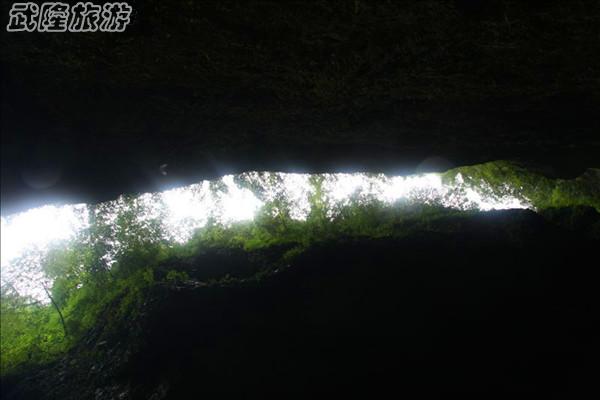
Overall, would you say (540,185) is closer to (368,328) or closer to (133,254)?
(368,328)

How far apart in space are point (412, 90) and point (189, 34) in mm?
3127

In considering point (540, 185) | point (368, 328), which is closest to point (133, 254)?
point (368, 328)

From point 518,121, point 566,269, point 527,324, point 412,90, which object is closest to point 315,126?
point 412,90

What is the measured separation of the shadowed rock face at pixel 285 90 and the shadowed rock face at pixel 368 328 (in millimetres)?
2114

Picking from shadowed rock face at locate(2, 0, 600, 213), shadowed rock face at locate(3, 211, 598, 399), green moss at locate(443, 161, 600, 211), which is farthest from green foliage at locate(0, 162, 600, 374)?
green moss at locate(443, 161, 600, 211)

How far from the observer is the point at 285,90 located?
16.2 feet

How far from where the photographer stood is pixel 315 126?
616 centimetres

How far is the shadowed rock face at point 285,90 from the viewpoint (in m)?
3.57

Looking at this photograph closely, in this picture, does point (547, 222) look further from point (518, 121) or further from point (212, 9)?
point (212, 9)

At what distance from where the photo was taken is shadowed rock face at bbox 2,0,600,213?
11.7 feet

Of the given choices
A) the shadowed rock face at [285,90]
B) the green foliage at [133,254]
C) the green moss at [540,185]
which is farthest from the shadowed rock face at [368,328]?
the green moss at [540,185]

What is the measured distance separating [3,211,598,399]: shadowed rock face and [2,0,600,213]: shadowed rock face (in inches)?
83.2

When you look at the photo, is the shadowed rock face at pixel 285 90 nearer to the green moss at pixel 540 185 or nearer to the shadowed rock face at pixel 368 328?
the shadowed rock face at pixel 368 328

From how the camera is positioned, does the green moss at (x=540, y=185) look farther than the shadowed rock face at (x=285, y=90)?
Yes
